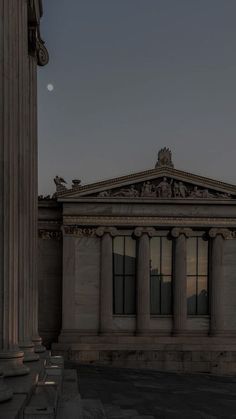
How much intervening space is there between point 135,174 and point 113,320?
1259 cm

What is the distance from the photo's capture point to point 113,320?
52.4 m

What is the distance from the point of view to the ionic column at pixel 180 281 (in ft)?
172

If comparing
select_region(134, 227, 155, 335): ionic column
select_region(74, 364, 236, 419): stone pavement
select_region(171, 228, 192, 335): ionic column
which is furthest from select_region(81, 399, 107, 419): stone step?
select_region(171, 228, 192, 335): ionic column

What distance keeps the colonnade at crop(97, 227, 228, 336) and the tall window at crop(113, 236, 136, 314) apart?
3.11 ft

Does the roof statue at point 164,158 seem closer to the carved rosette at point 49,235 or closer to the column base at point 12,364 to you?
the carved rosette at point 49,235

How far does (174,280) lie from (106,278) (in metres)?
5.89

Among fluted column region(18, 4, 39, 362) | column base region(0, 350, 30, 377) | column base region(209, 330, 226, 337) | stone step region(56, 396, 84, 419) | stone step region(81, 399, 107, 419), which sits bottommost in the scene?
column base region(209, 330, 226, 337)

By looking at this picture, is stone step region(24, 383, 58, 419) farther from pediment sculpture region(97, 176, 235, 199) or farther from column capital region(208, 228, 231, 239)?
column capital region(208, 228, 231, 239)

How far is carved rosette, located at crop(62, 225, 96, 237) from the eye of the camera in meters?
51.7

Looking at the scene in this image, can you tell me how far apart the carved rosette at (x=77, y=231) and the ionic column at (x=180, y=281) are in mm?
6929

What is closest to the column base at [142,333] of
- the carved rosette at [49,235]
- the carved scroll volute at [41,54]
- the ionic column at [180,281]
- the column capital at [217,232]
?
the ionic column at [180,281]

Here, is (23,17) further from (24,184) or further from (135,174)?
(135,174)

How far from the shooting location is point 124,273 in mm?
53312

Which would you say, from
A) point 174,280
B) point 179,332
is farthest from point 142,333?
point 174,280
